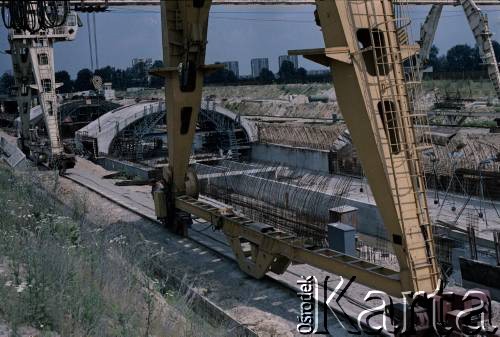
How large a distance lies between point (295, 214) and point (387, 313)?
7624mm

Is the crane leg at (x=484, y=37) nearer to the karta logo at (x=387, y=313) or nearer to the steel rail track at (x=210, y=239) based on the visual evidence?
the steel rail track at (x=210, y=239)

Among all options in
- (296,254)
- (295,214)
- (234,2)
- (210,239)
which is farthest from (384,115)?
(234,2)

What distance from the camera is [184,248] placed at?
44.1 feet

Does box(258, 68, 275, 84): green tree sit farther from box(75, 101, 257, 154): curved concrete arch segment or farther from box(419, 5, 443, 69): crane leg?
box(419, 5, 443, 69): crane leg

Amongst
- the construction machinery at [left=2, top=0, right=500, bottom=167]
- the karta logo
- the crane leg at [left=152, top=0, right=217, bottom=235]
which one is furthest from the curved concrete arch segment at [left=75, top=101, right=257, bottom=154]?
the karta logo

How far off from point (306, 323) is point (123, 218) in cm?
924

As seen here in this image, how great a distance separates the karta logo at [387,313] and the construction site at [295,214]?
25 mm

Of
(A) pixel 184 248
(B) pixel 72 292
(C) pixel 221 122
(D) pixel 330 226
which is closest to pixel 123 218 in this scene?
(A) pixel 184 248

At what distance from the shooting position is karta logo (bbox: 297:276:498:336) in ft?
23.5

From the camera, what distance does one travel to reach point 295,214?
1538 centimetres

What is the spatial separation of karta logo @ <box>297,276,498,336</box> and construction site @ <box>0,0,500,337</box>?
3cm

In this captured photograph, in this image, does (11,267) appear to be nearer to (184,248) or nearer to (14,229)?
(14,229)

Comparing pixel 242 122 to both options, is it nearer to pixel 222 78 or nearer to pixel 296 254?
pixel 296 254

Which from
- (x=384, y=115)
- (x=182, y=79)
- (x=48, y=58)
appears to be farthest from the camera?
(x=48, y=58)
